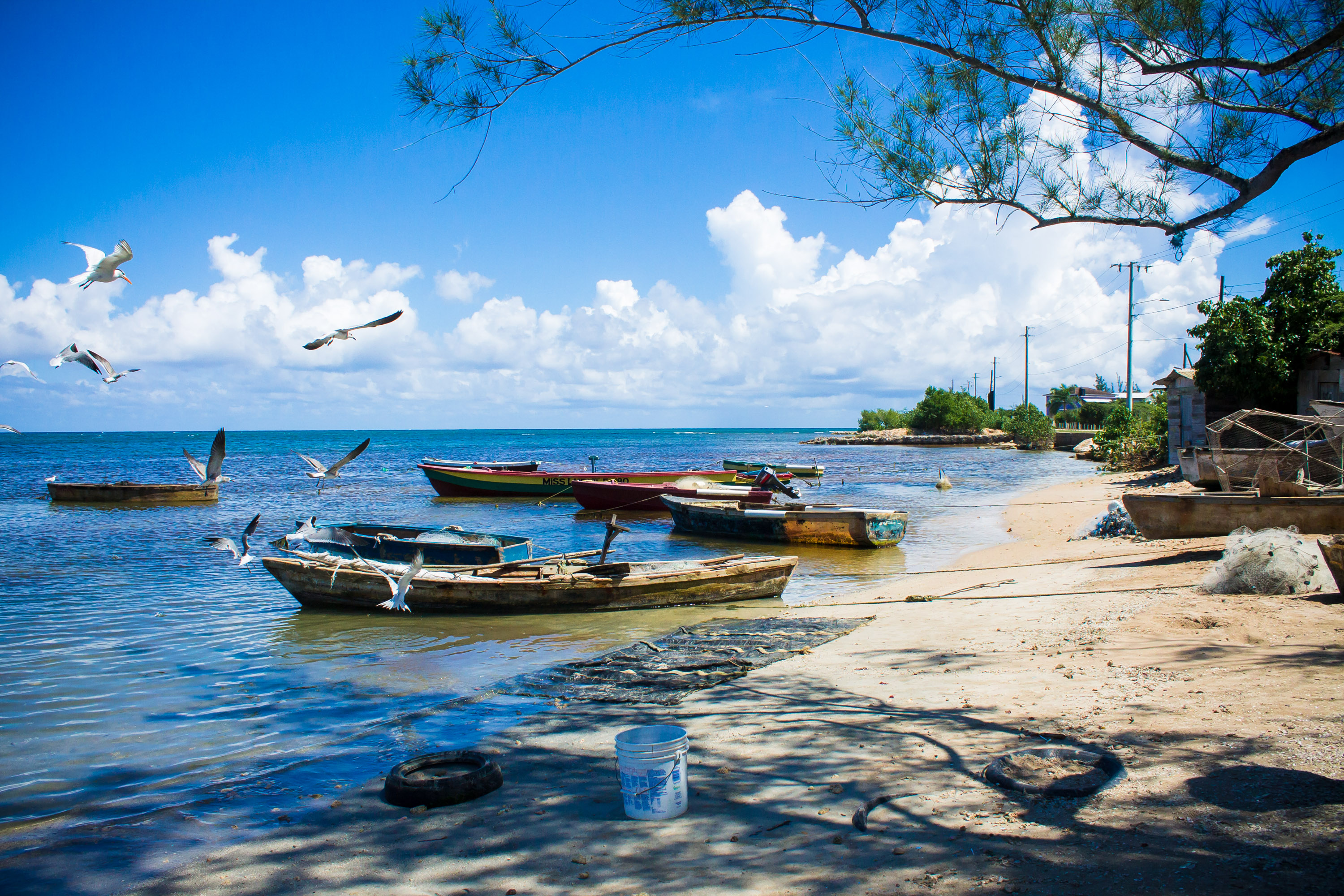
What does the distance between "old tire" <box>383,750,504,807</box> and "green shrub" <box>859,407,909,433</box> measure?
9803 centimetres

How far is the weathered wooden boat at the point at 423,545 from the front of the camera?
44.1ft

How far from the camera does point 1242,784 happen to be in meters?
3.77

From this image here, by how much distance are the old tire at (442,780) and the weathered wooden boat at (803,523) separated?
13628mm

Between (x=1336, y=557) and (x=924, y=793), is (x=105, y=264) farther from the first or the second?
(x=1336, y=557)

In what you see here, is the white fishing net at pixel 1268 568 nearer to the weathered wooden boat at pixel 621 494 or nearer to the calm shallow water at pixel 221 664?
the calm shallow water at pixel 221 664

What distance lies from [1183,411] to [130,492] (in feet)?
126

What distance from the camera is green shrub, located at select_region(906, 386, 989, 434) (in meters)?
84.0

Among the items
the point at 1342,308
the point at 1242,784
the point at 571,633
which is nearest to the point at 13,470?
the point at 571,633

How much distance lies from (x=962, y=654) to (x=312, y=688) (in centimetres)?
694

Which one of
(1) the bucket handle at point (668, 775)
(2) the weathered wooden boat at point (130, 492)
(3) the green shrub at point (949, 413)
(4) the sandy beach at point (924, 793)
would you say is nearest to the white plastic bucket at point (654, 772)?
(1) the bucket handle at point (668, 775)

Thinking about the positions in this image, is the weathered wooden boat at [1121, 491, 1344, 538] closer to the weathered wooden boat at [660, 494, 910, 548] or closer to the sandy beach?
the sandy beach

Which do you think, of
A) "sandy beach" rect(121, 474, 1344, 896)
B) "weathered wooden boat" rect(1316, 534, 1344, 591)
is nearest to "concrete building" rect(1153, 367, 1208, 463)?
"weathered wooden boat" rect(1316, 534, 1344, 591)

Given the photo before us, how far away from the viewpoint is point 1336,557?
7.05m

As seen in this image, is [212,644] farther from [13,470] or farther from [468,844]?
[13,470]
